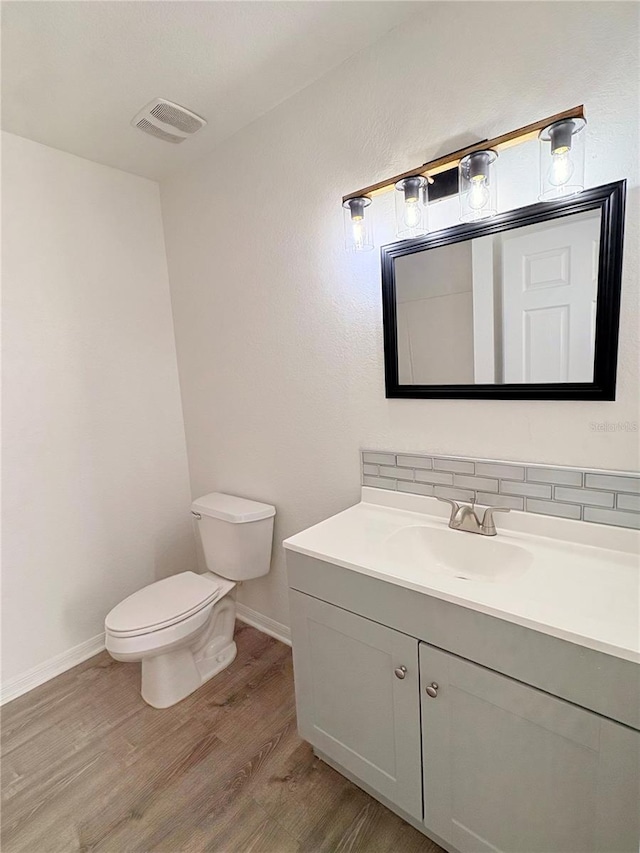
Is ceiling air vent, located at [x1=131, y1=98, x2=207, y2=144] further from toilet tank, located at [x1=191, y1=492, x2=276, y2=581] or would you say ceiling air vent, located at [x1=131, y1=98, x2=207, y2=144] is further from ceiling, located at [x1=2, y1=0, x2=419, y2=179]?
toilet tank, located at [x1=191, y1=492, x2=276, y2=581]

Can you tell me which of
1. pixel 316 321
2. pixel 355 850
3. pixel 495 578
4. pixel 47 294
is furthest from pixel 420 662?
pixel 47 294

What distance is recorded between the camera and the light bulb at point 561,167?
1.07m

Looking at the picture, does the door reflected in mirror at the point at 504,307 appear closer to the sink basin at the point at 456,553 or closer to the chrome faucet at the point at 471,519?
the chrome faucet at the point at 471,519

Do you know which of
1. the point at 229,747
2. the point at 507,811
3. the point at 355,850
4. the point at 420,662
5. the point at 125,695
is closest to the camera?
the point at 507,811

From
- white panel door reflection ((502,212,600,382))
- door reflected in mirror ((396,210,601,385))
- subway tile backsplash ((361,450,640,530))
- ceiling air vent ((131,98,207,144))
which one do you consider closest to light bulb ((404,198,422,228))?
door reflected in mirror ((396,210,601,385))

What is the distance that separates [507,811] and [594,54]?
185 centimetres

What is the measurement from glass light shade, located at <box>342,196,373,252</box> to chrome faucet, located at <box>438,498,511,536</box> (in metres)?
0.93

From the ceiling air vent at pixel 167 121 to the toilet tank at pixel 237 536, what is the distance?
1.70 m

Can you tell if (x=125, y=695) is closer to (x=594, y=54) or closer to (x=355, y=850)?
(x=355, y=850)

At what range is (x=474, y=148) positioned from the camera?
1.17m

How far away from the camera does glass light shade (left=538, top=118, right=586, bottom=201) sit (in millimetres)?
1047

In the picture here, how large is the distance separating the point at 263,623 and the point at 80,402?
1467mm

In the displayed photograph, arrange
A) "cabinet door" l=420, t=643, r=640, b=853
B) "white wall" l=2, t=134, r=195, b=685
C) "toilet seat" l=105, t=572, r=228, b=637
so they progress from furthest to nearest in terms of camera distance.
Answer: "white wall" l=2, t=134, r=195, b=685, "toilet seat" l=105, t=572, r=228, b=637, "cabinet door" l=420, t=643, r=640, b=853

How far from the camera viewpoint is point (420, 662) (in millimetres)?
1104
